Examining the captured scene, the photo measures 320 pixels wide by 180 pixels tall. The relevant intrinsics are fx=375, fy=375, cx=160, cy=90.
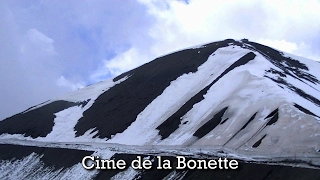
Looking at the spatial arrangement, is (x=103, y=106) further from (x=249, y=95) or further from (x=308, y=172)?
(x=308, y=172)

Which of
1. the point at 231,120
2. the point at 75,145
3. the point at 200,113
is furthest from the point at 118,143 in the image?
the point at 231,120

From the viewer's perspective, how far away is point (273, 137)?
84.7 ft

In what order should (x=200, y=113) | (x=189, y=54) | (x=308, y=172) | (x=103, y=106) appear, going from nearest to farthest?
(x=308, y=172) → (x=200, y=113) → (x=103, y=106) → (x=189, y=54)

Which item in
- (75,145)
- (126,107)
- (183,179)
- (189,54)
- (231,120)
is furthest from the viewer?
(189,54)

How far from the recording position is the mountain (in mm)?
24719

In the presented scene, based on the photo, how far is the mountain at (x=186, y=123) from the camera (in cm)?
2472

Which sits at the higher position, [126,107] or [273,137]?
[126,107]

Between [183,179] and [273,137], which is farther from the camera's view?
[273,137]

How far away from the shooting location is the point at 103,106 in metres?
54.1

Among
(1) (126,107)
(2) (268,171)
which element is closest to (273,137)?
(2) (268,171)

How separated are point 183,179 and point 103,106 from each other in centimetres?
3189

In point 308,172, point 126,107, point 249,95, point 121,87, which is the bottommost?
point 308,172

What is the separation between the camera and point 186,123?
3769cm

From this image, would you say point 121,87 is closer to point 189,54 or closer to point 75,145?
point 189,54
